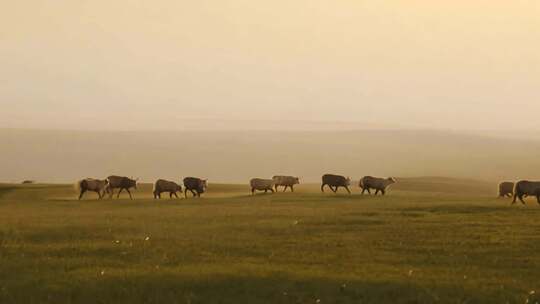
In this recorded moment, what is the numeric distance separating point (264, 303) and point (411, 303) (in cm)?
339

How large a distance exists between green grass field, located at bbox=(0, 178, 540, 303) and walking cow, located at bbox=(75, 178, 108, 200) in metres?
20.1

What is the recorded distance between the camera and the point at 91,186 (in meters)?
57.8

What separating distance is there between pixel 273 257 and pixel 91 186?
38133 mm

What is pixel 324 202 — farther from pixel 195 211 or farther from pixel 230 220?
pixel 230 220

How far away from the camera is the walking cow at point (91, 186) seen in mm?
57247

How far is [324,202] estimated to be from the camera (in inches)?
1828

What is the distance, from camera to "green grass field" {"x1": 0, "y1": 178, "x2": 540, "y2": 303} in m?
17.8

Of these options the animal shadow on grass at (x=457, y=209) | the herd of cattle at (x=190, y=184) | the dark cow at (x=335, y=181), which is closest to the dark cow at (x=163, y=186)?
the herd of cattle at (x=190, y=184)

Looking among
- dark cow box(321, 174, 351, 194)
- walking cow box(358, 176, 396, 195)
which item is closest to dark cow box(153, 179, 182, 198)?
dark cow box(321, 174, 351, 194)

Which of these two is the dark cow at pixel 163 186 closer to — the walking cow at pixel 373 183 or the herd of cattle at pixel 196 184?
the herd of cattle at pixel 196 184

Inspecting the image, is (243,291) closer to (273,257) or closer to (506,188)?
(273,257)

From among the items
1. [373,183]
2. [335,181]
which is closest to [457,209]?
[373,183]

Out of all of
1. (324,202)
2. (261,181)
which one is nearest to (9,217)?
(324,202)

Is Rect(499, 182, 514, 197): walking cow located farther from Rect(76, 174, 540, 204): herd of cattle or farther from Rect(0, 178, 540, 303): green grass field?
Rect(0, 178, 540, 303): green grass field
